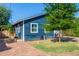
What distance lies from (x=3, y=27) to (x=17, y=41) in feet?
1.39

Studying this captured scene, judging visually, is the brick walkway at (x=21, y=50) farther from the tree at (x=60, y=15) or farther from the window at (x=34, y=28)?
the tree at (x=60, y=15)

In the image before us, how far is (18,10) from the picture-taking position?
31.1ft

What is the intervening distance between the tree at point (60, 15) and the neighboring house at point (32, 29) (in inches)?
5.1

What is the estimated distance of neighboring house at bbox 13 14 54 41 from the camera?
952 cm

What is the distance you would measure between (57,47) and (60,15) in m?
0.69

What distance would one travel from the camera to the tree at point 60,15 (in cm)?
948

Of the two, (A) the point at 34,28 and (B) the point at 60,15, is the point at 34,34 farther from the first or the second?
(B) the point at 60,15

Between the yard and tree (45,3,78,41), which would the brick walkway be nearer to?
the yard

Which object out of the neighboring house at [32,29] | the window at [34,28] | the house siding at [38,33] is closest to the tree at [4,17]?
the neighboring house at [32,29]

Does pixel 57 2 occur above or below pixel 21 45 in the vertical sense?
above

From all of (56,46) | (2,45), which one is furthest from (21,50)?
(56,46)

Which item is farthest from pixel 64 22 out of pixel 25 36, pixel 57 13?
pixel 25 36

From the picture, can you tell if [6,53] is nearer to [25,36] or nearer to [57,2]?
[25,36]

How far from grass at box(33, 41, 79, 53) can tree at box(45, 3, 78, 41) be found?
34 centimetres
